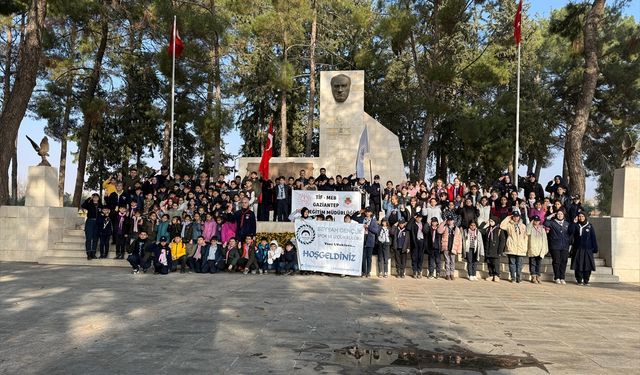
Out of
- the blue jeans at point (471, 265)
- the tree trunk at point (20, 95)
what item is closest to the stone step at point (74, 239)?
the tree trunk at point (20, 95)

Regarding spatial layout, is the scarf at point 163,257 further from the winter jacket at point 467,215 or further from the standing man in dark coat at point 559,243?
the standing man in dark coat at point 559,243

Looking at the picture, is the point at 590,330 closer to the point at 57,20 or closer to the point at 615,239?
the point at 615,239

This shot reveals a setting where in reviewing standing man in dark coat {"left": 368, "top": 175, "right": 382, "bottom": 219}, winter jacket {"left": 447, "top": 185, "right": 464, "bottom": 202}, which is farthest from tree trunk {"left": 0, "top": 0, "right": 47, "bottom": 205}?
winter jacket {"left": 447, "top": 185, "right": 464, "bottom": 202}

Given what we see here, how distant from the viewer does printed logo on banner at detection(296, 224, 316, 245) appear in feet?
41.3

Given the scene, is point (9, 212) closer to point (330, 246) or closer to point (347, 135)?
point (330, 246)

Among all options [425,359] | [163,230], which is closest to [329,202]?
[163,230]

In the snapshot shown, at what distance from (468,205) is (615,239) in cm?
380

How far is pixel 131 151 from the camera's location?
31.3m

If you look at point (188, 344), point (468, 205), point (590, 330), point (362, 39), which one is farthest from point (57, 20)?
point (590, 330)

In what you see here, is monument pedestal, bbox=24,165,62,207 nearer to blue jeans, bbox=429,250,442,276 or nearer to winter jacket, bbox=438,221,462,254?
blue jeans, bbox=429,250,442,276

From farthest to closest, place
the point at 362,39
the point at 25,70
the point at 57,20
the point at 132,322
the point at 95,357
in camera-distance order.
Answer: the point at 362,39 < the point at 57,20 < the point at 25,70 < the point at 132,322 < the point at 95,357

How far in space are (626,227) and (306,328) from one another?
10181 millimetres

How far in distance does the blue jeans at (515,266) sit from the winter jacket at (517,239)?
0.26 meters

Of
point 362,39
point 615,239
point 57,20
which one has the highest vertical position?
point 362,39
